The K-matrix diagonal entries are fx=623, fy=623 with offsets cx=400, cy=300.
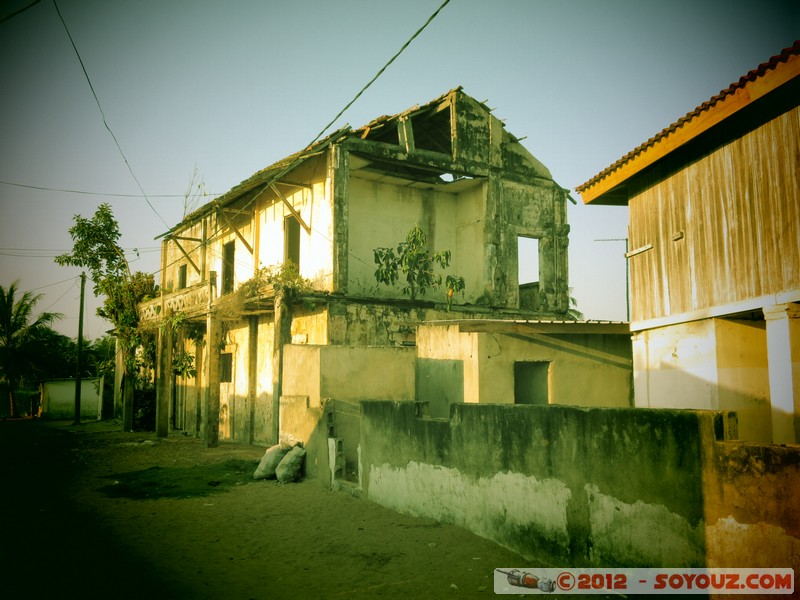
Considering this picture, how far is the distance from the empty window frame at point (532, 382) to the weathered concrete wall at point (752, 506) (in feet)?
23.4

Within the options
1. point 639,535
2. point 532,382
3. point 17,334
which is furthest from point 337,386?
point 17,334

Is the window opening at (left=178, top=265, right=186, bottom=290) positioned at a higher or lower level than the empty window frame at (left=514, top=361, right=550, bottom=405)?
higher

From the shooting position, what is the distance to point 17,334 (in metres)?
33.6

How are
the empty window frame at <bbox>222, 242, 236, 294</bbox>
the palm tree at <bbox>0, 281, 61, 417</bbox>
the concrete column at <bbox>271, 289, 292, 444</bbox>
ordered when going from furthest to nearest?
the palm tree at <bbox>0, 281, 61, 417</bbox> → the empty window frame at <bbox>222, 242, 236, 294</bbox> → the concrete column at <bbox>271, 289, 292, 444</bbox>

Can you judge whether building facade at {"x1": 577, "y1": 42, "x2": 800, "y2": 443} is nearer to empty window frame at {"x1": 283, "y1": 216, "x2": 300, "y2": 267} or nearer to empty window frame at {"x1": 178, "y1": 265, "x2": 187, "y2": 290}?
empty window frame at {"x1": 283, "y1": 216, "x2": 300, "y2": 267}

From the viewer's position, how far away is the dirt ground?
17.4 ft

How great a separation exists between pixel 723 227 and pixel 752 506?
5.89 meters

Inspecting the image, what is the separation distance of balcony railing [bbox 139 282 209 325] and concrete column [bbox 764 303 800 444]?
44.4 ft

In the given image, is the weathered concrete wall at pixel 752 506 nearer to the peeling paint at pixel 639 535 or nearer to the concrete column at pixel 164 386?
the peeling paint at pixel 639 535

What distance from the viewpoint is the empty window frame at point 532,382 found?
1152 centimetres

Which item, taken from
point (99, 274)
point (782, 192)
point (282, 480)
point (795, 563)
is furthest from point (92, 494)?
point (99, 274)

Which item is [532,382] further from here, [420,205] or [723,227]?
[420,205]

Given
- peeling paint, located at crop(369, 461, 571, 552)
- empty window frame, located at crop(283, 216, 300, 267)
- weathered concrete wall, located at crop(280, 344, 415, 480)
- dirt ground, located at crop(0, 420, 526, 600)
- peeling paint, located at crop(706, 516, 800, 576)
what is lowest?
dirt ground, located at crop(0, 420, 526, 600)

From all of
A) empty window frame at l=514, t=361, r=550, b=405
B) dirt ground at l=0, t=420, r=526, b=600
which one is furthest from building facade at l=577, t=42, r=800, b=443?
dirt ground at l=0, t=420, r=526, b=600
